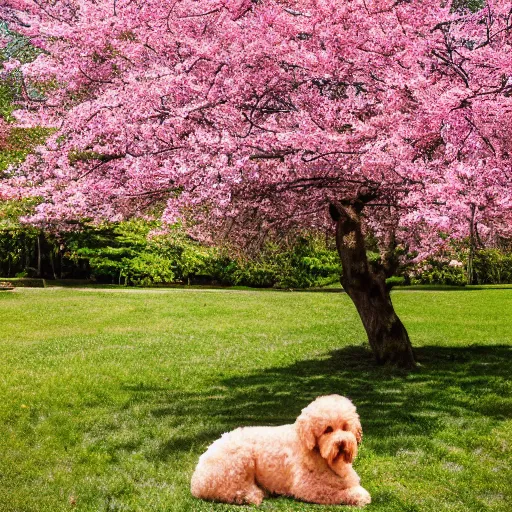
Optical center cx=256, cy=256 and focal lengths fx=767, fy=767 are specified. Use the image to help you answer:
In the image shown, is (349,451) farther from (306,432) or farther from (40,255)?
(40,255)

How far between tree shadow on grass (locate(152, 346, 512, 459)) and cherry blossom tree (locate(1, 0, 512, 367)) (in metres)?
2.10

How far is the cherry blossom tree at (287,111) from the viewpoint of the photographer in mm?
7715

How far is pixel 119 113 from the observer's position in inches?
328

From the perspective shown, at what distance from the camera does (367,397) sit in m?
9.42

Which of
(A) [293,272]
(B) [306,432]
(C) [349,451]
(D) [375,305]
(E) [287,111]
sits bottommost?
(C) [349,451]

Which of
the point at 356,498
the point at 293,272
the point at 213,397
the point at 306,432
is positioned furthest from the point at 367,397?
the point at 293,272

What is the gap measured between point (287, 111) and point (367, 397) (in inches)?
142

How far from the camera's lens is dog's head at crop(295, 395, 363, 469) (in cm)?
487

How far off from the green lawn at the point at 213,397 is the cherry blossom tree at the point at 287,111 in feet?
7.18

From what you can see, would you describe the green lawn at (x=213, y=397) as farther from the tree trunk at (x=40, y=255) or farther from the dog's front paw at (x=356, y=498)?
the tree trunk at (x=40, y=255)

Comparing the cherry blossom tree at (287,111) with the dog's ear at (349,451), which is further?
the cherry blossom tree at (287,111)

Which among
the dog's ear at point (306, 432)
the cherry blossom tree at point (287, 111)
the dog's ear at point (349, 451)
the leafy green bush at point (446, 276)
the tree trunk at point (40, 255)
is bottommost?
the dog's ear at point (349, 451)

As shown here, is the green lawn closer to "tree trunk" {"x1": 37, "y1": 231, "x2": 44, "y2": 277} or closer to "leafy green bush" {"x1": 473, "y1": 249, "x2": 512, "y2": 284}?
"tree trunk" {"x1": 37, "y1": 231, "x2": 44, "y2": 277}

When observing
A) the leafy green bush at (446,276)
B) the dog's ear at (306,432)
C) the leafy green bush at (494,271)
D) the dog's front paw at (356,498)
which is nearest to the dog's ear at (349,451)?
the dog's ear at (306,432)
